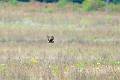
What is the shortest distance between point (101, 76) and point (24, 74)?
1564 millimetres

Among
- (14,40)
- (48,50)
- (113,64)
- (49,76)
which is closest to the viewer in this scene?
(49,76)

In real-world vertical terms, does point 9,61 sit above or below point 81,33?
above

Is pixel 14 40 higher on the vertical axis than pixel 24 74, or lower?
lower

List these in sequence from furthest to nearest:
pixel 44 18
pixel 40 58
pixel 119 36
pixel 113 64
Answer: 1. pixel 44 18
2. pixel 119 36
3. pixel 40 58
4. pixel 113 64

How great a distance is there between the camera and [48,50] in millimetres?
18547

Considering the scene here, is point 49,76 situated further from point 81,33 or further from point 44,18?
point 44,18

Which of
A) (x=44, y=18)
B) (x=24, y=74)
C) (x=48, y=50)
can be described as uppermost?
(x=24, y=74)

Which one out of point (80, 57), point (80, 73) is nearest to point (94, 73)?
point (80, 73)

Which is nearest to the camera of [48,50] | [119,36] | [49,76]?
[49,76]

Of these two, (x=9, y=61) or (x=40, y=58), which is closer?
(x=9, y=61)

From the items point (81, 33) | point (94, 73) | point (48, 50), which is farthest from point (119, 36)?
point (94, 73)

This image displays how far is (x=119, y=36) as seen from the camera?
27547 millimetres

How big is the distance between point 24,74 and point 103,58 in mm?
4323

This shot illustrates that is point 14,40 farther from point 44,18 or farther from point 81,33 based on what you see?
point 44,18
